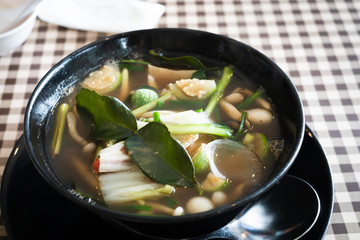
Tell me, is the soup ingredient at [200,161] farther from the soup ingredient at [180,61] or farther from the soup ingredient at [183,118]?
the soup ingredient at [180,61]

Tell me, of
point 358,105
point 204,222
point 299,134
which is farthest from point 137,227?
point 358,105

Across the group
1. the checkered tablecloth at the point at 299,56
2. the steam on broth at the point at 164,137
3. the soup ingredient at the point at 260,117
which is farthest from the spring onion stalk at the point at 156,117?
the checkered tablecloth at the point at 299,56

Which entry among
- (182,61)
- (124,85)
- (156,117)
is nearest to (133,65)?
(124,85)

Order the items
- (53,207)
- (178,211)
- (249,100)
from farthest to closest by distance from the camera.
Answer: (249,100) → (53,207) → (178,211)

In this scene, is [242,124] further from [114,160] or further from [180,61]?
[114,160]

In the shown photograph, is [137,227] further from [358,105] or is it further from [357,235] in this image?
[358,105]
